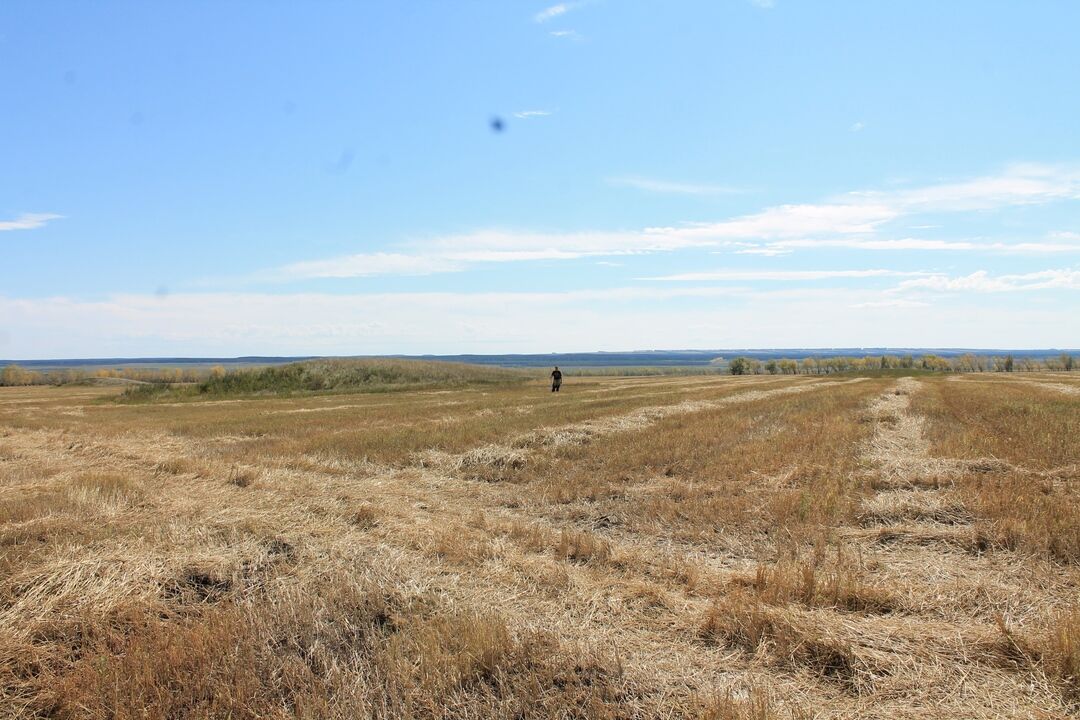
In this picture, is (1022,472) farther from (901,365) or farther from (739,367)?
(901,365)

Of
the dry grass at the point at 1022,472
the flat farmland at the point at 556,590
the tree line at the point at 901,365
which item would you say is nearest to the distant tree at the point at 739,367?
the tree line at the point at 901,365

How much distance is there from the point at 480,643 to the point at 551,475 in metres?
9.29

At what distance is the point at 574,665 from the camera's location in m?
5.06

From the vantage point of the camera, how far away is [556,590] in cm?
692

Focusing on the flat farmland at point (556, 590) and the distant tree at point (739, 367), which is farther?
the distant tree at point (739, 367)

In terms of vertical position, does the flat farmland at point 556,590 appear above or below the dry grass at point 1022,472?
below

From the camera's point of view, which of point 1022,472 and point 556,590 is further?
point 1022,472

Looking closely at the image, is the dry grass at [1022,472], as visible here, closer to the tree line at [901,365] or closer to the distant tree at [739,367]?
the tree line at [901,365]

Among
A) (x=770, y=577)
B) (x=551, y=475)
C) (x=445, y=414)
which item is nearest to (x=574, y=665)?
(x=770, y=577)

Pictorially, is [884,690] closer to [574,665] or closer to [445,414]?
Answer: [574,665]

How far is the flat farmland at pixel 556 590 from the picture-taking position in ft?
15.7

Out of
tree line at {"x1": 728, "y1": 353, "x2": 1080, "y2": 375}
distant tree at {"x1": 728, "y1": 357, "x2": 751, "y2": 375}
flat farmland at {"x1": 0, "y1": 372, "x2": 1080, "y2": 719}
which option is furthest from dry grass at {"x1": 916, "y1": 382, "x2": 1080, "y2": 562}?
distant tree at {"x1": 728, "y1": 357, "x2": 751, "y2": 375}

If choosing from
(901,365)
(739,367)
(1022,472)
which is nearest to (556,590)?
(1022,472)

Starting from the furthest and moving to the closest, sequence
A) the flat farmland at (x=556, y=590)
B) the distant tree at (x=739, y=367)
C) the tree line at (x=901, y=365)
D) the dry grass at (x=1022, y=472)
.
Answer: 1. the tree line at (x=901, y=365)
2. the distant tree at (x=739, y=367)
3. the dry grass at (x=1022, y=472)
4. the flat farmland at (x=556, y=590)
